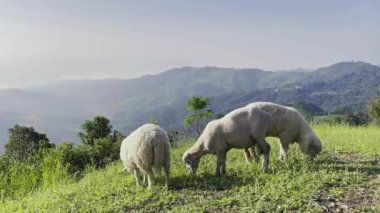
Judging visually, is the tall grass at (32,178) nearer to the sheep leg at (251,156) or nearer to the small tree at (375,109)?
the sheep leg at (251,156)

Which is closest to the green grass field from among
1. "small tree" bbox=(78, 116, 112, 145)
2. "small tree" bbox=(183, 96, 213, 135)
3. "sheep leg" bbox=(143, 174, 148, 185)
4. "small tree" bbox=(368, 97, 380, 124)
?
"sheep leg" bbox=(143, 174, 148, 185)

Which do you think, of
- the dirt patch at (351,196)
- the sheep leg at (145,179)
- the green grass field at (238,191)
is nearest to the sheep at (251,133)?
the green grass field at (238,191)

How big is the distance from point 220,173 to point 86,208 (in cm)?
324

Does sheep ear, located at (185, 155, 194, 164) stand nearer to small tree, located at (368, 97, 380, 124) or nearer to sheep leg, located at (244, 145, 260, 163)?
sheep leg, located at (244, 145, 260, 163)

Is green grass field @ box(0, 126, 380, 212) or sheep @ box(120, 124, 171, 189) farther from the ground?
sheep @ box(120, 124, 171, 189)

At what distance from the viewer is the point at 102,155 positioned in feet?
63.0

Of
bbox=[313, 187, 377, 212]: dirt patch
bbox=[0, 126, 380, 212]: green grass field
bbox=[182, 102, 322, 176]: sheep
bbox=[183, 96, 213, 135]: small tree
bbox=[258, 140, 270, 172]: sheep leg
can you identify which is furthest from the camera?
bbox=[183, 96, 213, 135]: small tree

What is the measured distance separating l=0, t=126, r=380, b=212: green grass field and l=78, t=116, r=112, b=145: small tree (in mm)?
11338

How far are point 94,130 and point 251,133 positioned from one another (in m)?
15.3

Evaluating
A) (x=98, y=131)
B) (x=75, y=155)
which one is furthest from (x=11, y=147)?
(x=75, y=155)

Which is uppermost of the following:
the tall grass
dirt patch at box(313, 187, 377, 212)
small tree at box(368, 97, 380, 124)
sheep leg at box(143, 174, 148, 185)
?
dirt patch at box(313, 187, 377, 212)

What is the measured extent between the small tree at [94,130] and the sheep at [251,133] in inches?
524

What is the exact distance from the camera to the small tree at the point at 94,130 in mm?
24219

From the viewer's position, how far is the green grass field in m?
8.17
